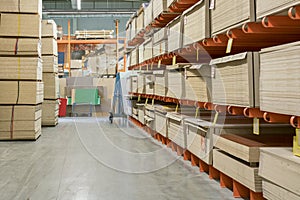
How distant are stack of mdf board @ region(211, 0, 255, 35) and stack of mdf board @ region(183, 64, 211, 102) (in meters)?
0.52

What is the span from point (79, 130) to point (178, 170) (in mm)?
4648

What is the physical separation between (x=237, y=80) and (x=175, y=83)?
2.23m

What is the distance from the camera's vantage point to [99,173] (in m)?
4.04

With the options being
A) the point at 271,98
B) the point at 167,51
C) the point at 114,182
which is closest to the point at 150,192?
the point at 114,182

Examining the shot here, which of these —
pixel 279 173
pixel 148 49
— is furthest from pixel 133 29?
pixel 279 173

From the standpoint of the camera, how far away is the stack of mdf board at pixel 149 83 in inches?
272

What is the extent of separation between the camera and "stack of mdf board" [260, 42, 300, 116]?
210cm

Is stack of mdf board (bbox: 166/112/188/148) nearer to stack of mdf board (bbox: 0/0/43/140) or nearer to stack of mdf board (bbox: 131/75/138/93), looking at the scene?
stack of mdf board (bbox: 0/0/43/140)

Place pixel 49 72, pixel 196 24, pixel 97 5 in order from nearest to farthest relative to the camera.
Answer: pixel 196 24 → pixel 49 72 → pixel 97 5

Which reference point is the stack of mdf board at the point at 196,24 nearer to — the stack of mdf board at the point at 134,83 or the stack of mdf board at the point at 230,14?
the stack of mdf board at the point at 230,14

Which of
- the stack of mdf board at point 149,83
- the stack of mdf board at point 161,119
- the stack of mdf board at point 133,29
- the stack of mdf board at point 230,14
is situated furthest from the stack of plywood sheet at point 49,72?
the stack of mdf board at point 230,14

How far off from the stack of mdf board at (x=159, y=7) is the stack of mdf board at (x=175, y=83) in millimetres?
1026

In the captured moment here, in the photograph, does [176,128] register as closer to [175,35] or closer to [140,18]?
[175,35]

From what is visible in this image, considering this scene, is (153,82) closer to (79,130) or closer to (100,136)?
(100,136)
